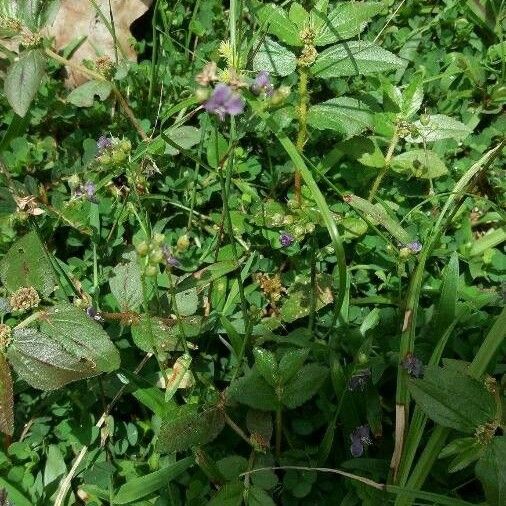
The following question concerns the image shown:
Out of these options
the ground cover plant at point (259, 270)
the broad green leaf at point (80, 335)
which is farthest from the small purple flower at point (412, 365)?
the broad green leaf at point (80, 335)

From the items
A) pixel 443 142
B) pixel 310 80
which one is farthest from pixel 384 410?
pixel 310 80

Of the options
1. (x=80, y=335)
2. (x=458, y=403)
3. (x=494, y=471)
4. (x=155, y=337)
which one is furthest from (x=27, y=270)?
(x=494, y=471)

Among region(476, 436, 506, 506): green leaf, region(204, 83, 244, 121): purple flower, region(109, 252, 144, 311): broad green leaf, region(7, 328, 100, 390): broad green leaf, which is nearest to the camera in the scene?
region(204, 83, 244, 121): purple flower

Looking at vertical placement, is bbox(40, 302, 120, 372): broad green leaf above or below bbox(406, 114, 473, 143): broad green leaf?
below

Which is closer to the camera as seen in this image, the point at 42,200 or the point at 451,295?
the point at 451,295

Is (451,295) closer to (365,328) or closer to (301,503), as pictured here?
(365,328)

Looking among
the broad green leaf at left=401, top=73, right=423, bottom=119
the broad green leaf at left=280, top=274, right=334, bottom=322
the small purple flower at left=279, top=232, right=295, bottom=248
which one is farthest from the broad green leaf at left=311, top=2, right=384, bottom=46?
the broad green leaf at left=280, top=274, right=334, bottom=322

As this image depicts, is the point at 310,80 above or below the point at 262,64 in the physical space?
below

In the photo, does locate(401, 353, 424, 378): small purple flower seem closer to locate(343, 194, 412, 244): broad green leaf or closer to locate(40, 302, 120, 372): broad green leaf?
locate(343, 194, 412, 244): broad green leaf
